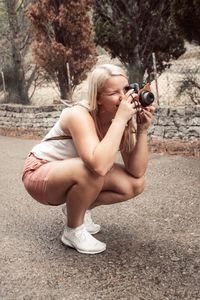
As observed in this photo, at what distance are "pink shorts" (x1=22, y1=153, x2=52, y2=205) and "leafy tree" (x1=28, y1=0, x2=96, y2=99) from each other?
27.5 feet

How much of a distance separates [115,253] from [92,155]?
735 millimetres

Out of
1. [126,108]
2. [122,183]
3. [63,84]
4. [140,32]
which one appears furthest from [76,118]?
[63,84]

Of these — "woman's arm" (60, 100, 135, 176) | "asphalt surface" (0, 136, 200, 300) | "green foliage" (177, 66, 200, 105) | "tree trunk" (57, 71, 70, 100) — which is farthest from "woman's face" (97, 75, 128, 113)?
"tree trunk" (57, 71, 70, 100)

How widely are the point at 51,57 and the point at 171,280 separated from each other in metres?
9.76

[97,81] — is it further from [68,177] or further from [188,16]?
[188,16]

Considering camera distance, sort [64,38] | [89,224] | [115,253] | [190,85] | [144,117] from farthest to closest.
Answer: [64,38] → [190,85] → [89,224] → [115,253] → [144,117]

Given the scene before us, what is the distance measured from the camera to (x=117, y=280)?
273 centimetres

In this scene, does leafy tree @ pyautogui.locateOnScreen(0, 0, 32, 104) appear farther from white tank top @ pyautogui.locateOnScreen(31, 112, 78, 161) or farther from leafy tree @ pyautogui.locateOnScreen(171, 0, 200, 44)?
white tank top @ pyautogui.locateOnScreen(31, 112, 78, 161)

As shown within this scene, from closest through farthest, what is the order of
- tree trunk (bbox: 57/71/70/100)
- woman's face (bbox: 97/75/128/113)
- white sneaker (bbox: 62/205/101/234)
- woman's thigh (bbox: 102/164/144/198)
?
woman's face (bbox: 97/75/128/113) < woman's thigh (bbox: 102/164/144/198) < white sneaker (bbox: 62/205/101/234) < tree trunk (bbox: 57/71/70/100)

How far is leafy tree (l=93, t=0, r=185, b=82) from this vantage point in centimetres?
973

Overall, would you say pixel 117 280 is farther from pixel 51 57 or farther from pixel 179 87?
pixel 51 57

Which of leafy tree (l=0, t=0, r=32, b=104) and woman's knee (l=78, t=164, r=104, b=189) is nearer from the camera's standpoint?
woman's knee (l=78, t=164, r=104, b=189)

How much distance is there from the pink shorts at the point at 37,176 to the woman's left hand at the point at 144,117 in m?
0.61

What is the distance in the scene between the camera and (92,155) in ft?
9.11
